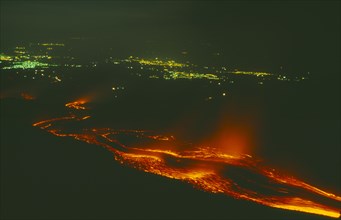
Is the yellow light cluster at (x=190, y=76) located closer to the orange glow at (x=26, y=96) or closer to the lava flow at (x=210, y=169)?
the orange glow at (x=26, y=96)

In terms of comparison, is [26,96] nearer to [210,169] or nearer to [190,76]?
[210,169]

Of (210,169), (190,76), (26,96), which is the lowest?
(210,169)

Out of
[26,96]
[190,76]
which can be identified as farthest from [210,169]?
[190,76]

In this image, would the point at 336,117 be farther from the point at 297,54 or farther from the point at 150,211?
the point at 297,54

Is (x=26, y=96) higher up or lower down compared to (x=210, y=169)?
higher up

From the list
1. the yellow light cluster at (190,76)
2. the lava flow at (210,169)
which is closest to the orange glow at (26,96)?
the lava flow at (210,169)

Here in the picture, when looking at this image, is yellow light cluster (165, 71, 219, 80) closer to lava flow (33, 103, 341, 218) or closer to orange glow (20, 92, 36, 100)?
orange glow (20, 92, 36, 100)

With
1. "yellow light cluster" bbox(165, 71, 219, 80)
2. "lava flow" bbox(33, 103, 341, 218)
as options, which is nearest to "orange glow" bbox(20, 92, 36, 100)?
"lava flow" bbox(33, 103, 341, 218)

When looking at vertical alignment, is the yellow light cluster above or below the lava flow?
above
